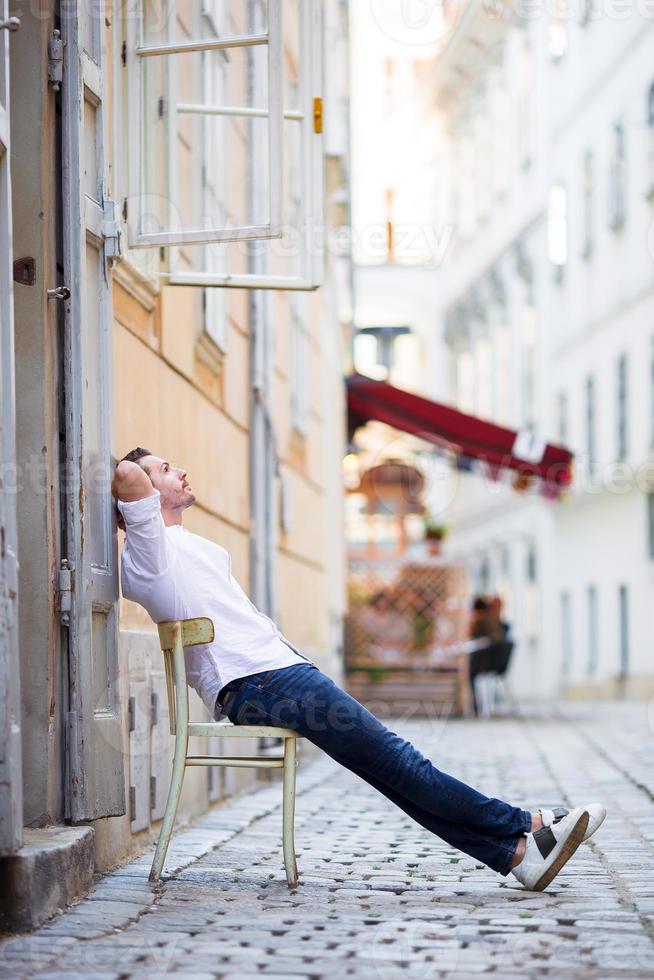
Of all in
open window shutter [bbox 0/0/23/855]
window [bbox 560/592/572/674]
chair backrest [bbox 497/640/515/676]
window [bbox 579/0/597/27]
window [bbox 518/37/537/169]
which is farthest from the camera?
window [bbox 518/37/537/169]

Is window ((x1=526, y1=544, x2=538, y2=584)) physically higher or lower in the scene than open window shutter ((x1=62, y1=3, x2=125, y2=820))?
lower

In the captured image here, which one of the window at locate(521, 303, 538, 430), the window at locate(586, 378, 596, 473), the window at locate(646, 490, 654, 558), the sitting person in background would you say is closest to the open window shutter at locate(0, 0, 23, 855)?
the sitting person in background

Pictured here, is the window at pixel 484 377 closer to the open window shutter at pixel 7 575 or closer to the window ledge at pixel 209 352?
the window ledge at pixel 209 352

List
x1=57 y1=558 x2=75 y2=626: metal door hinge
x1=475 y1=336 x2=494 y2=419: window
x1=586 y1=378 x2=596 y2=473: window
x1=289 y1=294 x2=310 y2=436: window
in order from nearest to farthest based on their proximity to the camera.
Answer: x1=57 y1=558 x2=75 y2=626: metal door hinge < x1=289 y1=294 x2=310 y2=436: window < x1=586 y1=378 x2=596 y2=473: window < x1=475 y1=336 x2=494 y2=419: window

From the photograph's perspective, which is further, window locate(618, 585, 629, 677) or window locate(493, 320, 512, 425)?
window locate(493, 320, 512, 425)

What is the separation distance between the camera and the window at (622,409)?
93.2ft

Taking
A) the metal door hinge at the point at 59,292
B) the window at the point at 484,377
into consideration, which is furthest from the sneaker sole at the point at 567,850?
the window at the point at 484,377

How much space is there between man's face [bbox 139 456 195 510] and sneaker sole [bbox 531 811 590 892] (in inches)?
61.0

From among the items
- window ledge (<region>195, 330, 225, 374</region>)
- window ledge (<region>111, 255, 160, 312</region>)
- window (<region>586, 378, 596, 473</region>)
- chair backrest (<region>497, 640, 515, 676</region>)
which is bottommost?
chair backrest (<region>497, 640, 515, 676</region>)

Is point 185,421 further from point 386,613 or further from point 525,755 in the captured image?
point 386,613

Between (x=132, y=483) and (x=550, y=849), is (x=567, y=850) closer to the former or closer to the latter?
(x=550, y=849)

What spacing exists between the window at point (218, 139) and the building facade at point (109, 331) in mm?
14

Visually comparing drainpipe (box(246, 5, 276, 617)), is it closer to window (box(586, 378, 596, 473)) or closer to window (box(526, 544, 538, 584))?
window (box(586, 378, 596, 473))

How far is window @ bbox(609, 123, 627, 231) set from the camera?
2791 cm
